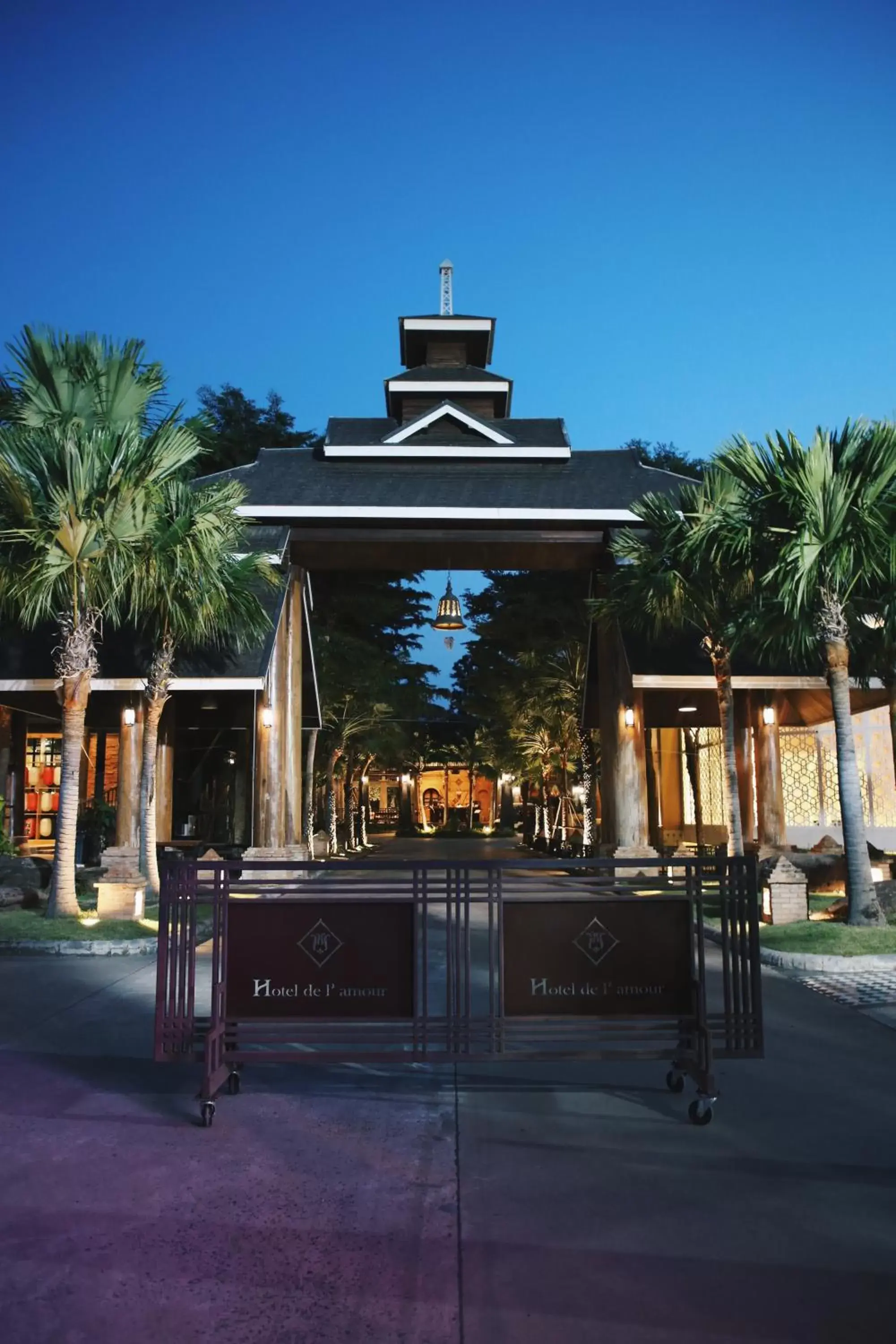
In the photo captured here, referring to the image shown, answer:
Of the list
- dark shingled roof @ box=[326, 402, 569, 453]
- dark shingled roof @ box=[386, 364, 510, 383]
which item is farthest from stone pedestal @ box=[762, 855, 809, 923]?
dark shingled roof @ box=[386, 364, 510, 383]

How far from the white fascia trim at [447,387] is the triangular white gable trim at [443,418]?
2522mm

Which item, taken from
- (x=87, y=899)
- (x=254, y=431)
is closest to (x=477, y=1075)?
(x=87, y=899)

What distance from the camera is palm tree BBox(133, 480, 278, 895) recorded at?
13.9 meters

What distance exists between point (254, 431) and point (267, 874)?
21.5 meters

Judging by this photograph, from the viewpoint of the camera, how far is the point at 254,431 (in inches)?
1385

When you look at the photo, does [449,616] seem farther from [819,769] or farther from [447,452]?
[819,769]

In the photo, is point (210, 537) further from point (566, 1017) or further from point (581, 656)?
point (581, 656)

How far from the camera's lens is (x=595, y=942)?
17.6 feet

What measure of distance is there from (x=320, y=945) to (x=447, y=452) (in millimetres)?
18210

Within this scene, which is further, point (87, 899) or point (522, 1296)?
point (87, 899)

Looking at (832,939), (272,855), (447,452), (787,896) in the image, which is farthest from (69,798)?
(447,452)

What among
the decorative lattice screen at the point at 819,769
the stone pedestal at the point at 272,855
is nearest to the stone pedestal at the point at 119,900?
the stone pedestal at the point at 272,855

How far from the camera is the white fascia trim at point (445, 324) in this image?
27.3 metres

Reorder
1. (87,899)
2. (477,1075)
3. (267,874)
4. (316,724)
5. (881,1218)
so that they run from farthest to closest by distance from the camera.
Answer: (316,724), (267,874), (87,899), (477,1075), (881,1218)
